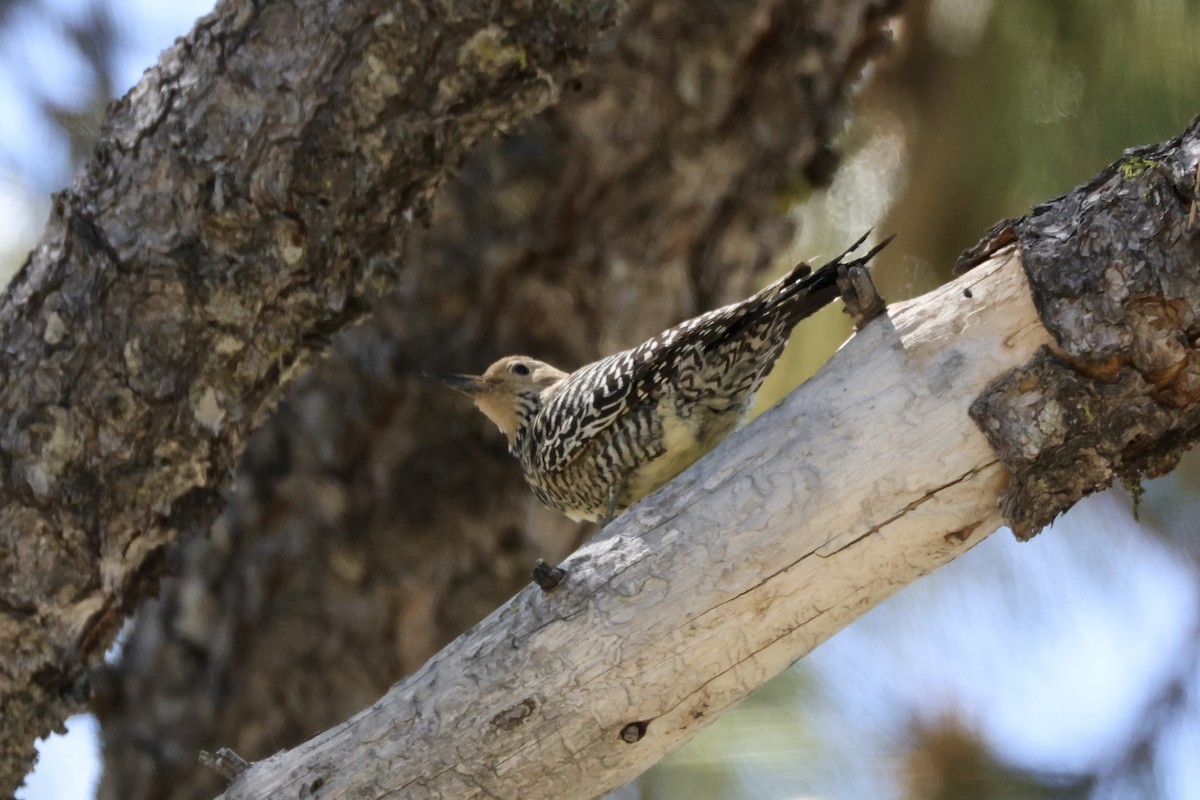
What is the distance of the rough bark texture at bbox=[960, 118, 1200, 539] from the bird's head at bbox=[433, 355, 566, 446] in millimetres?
1941

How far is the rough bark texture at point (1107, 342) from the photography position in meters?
1.68

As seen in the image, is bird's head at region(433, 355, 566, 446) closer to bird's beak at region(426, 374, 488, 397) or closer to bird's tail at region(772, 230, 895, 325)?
bird's beak at region(426, 374, 488, 397)

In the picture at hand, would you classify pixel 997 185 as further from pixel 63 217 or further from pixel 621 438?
pixel 63 217

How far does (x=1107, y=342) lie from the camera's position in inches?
67.0

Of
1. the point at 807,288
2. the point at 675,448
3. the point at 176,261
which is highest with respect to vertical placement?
the point at 176,261

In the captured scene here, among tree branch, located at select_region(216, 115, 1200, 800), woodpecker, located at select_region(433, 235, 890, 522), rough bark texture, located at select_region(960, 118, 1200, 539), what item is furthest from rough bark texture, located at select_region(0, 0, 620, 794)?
rough bark texture, located at select_region(960, 118, 1200, 539)

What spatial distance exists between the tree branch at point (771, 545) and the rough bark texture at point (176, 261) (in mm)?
884

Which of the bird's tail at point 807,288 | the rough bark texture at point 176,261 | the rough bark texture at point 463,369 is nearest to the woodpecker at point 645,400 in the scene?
the bird's tail at point 807,288

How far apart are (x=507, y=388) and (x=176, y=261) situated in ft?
4.06

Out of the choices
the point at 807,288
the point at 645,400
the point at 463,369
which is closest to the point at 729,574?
the point at 807,288

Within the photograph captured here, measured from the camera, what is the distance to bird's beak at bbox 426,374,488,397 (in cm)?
353

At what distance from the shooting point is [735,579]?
6.18ft

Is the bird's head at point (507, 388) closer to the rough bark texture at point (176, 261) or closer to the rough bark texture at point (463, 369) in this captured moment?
the rough bark texture at point (463, 369)

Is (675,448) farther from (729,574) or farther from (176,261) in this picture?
(176,261)
